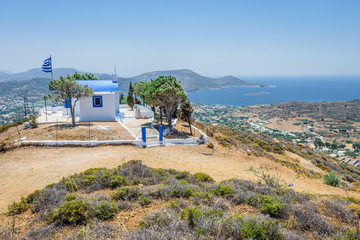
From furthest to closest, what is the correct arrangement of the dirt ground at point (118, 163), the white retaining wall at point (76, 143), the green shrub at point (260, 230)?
the white retaining wall at point (76, 143), the dirt ground at point (118, 163), the green shrub at point (260, 230)

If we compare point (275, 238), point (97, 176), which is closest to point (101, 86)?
point (97, 176)

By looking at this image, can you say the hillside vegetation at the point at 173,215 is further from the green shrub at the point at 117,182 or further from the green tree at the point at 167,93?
the green tree at the point at 167,93

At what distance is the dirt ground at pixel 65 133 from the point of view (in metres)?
14.5

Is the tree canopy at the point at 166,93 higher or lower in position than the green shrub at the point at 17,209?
higher

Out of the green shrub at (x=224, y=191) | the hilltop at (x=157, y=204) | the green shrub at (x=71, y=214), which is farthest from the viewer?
the green shrub at (x=224, y=191)

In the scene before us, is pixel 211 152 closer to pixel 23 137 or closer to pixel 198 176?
pixel 198 176

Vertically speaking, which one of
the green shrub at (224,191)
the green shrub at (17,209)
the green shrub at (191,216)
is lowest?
the green shrub at (17,209)

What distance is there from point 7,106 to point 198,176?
76.7 metres

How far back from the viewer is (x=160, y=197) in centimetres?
602

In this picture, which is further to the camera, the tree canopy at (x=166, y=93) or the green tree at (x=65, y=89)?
the tree canopy at (x=166, y=93)

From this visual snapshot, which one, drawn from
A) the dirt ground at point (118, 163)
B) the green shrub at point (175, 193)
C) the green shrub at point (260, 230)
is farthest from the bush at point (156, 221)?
the dirt ground at point (118, 163)

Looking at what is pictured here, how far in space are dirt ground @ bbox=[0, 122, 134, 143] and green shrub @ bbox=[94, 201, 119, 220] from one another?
1027 cm

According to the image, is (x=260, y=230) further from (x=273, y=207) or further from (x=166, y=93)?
(x=166, y=93)

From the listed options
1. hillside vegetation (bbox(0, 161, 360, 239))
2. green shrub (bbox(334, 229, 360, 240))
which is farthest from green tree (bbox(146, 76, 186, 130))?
green shrub (bbox(334, 229, 360, 240))
